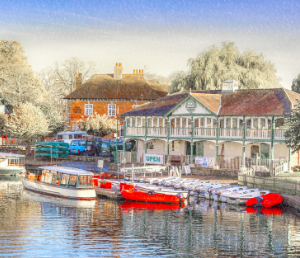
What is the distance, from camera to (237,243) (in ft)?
86.8

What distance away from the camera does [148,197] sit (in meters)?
38.2

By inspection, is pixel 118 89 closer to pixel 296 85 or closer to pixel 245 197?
pixel 296 85

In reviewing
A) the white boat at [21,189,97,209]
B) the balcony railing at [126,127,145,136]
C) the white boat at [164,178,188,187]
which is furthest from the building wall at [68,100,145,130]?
the white boat at [21,189,97,209]

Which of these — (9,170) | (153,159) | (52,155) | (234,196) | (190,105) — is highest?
(190,105)

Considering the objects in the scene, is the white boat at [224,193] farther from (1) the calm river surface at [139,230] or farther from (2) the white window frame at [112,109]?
(2) the white window frame at [112,109]

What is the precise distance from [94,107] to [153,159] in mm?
27195

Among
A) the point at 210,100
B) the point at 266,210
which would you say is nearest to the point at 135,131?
the point at 210,100

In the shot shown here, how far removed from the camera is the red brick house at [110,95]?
7562cm

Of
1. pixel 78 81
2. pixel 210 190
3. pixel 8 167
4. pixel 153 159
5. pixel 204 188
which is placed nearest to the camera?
pixel 210 190

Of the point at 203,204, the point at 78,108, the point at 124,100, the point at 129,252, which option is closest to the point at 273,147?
the point at 203,204

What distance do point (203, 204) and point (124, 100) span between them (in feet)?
131

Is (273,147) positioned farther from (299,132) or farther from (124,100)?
(124,100)

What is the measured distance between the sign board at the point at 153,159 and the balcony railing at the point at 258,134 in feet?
29.0

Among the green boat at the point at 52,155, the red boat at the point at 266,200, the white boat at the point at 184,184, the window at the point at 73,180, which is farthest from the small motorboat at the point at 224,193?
the green boat at the point at 52,155
